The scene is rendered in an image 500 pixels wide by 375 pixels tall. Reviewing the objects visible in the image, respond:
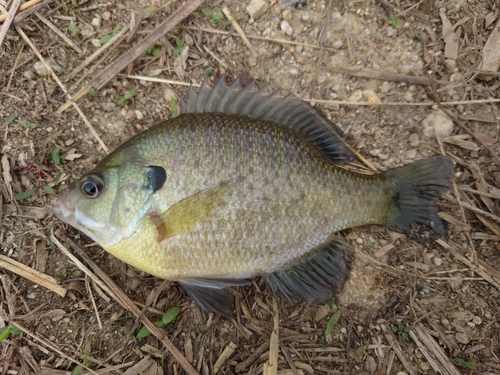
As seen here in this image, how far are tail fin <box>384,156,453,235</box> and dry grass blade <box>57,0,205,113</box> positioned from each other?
1676 mm

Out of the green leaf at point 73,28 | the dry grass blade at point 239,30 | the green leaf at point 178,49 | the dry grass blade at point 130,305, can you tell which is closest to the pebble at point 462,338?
the dry grass blade at point 130,305

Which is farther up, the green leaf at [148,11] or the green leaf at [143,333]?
the green leaf at [148,11]

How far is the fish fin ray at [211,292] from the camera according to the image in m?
2.01

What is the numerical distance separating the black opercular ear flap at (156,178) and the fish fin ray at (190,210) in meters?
0.14

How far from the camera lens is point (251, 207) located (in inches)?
75.8

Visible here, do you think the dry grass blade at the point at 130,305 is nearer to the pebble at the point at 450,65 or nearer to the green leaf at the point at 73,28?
the green leaf at the point at 73,28

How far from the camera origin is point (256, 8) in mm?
2416

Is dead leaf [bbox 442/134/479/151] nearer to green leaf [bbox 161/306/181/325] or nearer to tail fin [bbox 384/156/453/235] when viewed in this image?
tail fin [bbox 384/156/453/235]

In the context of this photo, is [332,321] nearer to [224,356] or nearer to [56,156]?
[224,356]

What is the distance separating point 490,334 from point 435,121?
4.47 ft

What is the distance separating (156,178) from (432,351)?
1934 millimetres

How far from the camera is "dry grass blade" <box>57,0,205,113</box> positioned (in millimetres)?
2365

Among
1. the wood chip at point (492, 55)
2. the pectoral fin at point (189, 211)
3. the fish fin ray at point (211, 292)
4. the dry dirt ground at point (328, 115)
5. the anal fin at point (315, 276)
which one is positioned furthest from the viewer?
the wood chip at point (492, 55)

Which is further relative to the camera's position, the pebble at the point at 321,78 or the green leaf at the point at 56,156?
the pebble at the point at 321,78
